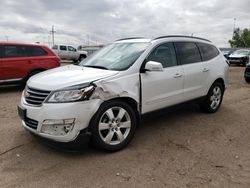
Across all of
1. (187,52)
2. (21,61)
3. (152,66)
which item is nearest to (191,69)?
(187,52)

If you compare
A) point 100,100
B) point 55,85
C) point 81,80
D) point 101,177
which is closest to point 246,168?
point 101,177

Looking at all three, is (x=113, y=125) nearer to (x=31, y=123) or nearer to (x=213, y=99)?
(x=31, y=123)

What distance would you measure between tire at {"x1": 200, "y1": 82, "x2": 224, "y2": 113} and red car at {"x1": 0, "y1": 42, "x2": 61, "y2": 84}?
569cm

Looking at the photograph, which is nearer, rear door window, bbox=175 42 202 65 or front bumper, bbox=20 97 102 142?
front bumper, bbox=20 97 102 142

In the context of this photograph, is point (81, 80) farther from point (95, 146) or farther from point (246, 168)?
point (246, 168)

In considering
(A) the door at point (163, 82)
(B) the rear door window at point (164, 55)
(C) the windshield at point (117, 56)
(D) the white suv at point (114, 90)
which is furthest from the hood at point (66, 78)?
(B) the rear door window at point (164, 55)

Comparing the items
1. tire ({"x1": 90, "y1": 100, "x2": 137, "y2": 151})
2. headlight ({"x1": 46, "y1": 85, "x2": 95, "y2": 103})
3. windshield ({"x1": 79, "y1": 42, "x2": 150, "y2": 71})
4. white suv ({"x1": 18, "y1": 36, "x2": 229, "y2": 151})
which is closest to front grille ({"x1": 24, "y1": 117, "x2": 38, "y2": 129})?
white suv ({"x1": 18, "y1": 36, "x2": 229, "y2": 151})

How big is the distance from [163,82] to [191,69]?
0.96 meters

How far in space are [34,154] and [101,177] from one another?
1168 mm

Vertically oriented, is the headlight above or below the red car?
below

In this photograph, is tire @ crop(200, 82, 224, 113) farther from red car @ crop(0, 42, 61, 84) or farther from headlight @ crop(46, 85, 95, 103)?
red car @ crop(0, 42, 61, 84)

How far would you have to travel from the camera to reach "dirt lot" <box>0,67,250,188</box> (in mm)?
3025

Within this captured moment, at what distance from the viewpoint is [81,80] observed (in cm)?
349

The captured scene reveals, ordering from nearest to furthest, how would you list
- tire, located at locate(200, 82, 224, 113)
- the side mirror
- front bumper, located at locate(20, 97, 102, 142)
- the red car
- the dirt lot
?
1. the dirt lot
2. front bumper, located at locate(20, 97, 102, 142)
3. the side mirror
4. tire, located at locate(200, 82, 224, 113)
5. the red car
